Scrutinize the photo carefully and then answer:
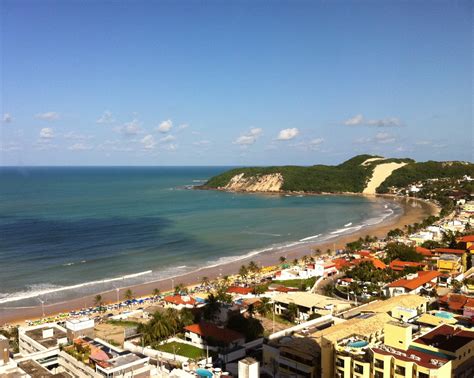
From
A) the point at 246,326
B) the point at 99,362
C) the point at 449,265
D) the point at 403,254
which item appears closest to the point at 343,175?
the point at 403,254

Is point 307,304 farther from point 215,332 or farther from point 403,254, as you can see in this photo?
point 403,254

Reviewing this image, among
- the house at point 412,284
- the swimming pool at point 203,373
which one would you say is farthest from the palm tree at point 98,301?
the house at point 412,284

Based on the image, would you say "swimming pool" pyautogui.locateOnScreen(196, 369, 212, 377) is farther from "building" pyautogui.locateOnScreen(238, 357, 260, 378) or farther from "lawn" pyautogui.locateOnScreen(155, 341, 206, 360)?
"building" pyautogui.locateOnScreen(238, 357, 260, 378)

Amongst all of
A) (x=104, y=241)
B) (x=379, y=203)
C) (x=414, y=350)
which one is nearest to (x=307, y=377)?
(x=414, y=350)

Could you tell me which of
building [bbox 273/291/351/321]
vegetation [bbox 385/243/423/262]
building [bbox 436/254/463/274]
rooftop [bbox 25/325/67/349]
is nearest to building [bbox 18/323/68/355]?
rooftop [bbox 25/325/67/349]

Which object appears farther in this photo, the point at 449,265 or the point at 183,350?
the point at 449,265

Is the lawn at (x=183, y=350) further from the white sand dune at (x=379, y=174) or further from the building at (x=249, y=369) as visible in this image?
the white sand dune at (x=379, y=174)

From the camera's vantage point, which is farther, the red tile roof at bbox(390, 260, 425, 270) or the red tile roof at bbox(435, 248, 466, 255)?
the red tile roof at bbox(435, 248, 466, 255)
